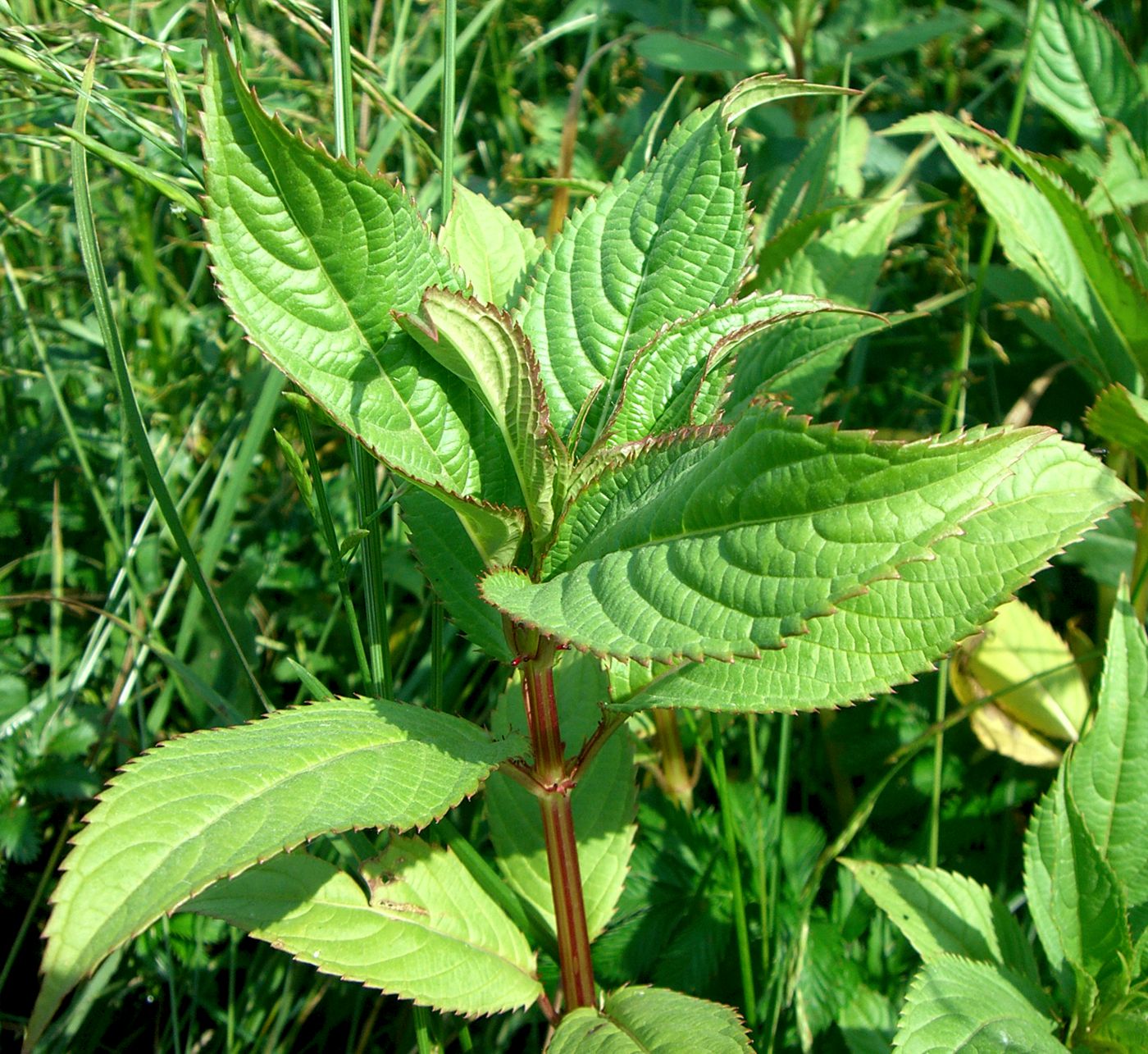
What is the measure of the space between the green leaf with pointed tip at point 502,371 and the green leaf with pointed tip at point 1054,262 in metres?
0.92

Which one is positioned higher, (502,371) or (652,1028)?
(502,371)

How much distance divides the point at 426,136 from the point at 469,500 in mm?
1680

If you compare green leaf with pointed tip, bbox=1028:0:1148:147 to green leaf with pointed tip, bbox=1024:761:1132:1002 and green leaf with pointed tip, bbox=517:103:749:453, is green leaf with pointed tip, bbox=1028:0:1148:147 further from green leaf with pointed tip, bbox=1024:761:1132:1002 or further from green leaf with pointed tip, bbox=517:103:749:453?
green leaf with pointed tip, bbox=1024:761:1132:1002

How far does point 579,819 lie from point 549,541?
439mm

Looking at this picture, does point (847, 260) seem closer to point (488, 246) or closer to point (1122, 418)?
point (1122, 418)

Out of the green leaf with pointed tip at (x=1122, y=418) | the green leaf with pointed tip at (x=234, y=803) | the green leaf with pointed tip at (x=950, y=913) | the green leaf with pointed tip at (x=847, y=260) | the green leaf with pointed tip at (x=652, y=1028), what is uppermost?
the green leaf with pointed tip at (x=847, y=260)

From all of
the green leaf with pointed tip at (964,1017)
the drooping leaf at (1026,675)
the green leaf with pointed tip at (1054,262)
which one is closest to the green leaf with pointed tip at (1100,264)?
the green leaf with pointed tip at (1054,262)

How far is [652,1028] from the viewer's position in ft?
3.35

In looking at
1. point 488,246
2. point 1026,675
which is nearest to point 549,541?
point 488,246

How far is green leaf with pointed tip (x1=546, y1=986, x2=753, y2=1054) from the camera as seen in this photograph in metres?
0.97

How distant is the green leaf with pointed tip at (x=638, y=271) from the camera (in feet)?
3.52

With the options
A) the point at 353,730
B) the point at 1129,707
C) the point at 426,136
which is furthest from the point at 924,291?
the point at 353,730

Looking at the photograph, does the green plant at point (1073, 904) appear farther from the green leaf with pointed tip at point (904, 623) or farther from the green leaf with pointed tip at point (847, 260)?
the green leaf with pointed tip at point (847, 260)

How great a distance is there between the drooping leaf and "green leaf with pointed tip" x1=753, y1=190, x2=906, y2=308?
0.56 meters
